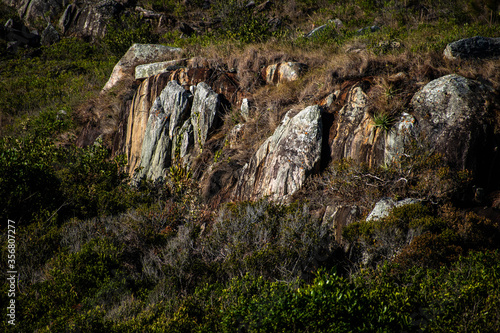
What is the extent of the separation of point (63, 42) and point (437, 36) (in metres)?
25.4

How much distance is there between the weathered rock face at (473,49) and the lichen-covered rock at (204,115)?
7032mm

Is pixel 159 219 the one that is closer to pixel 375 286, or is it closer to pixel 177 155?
pixel 177 155

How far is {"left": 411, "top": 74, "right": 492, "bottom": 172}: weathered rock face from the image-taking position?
24.2ft

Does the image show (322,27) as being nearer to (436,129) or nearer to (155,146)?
(155,146)

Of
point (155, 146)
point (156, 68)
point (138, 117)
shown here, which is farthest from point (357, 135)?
point (156, 68)

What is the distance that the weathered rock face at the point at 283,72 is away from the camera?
37.8 feet

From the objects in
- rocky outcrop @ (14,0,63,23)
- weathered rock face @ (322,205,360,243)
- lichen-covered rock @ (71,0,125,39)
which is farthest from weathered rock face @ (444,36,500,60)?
rocky outcrop @ (14,0,63,23)

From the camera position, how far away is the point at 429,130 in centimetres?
775

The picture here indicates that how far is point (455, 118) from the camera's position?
303 inches

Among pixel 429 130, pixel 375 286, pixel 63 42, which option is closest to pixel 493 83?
pixel 429 130

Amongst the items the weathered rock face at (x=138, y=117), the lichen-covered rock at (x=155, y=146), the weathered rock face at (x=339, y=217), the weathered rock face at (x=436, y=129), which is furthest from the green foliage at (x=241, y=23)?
the weathered rock face at (x=339, y=217)

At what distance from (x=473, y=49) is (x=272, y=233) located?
7615mm

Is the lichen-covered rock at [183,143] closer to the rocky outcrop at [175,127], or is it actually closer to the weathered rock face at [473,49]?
the rocky outcrop at [175,127]

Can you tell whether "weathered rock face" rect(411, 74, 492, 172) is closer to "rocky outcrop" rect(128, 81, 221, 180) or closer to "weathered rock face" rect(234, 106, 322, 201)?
"weathered rock face" rect(234, 106, 322, 201)
